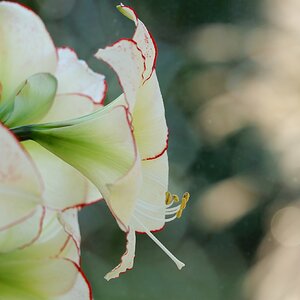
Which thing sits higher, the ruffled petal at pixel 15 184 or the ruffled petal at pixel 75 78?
the ruffled petal at pixel 15 184

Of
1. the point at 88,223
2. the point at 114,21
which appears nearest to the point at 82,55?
the point at 114,21

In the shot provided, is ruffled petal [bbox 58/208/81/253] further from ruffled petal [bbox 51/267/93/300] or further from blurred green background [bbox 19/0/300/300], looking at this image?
blurred green background [bbox 19/0/300/300]

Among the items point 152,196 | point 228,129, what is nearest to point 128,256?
point 152,196

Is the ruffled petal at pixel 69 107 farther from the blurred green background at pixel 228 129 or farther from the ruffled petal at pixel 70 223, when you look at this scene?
the blurred green background at pixel 228 129

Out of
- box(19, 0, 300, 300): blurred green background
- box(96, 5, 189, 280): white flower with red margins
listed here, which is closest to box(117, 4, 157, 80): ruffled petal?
box(96, 5, 189, 280): white flower with red margins

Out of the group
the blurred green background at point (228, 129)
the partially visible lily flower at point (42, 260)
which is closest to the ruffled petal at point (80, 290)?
the partially visible lily flower at point (42, 260)

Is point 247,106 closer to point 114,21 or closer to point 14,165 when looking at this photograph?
point 114,21

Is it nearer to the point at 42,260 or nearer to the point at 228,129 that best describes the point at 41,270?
the point at 42,260

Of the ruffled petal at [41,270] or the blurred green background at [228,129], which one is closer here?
the ruffled petal at [41,270]
